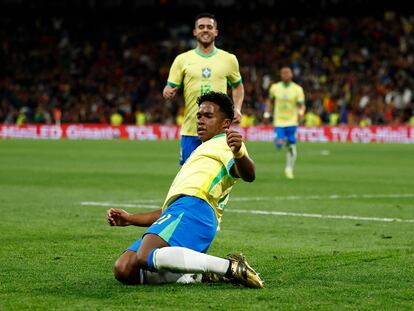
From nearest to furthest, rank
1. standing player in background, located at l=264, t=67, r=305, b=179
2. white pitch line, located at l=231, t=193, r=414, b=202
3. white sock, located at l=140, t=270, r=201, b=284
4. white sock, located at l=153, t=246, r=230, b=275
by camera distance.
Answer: white sock, located at l=153, t=246, r=230, b=275 < white sock, located at l=140, t=270, r=201, b=284 < white pitch line, located at l=231, t=193, r=414, b=202 < standing player in background, located at l=264, t=67, r=305, b=179

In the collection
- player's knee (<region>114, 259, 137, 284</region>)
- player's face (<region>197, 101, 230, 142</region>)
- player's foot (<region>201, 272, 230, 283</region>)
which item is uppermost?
player's face (<region>197, 101, 230, 142</region>)

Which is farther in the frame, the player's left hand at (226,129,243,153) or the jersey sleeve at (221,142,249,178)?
the jersey sleeve at (221,142,249,178)

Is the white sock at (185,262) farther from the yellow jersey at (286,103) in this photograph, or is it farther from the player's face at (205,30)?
the yellow jersey at (286,103)

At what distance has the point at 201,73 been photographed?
13.4 metres

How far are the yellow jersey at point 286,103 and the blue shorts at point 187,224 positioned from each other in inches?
670

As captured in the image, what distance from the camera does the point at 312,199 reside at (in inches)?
657

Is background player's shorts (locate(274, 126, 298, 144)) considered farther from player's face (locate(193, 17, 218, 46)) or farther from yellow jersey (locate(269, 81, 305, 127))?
player's face (locate(193, 17, 218, 46))

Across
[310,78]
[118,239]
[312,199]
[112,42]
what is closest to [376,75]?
[310,78]

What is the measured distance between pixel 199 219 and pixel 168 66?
46.9 m

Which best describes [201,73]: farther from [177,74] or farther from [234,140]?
[234,140]

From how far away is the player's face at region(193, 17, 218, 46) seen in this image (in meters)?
13.0

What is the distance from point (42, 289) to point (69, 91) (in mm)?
46654

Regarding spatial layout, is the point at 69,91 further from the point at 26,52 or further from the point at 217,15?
the point at 217,15

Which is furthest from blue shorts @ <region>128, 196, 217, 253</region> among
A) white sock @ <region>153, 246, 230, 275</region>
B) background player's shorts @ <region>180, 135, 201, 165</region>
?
background player's shorts @ <region>180, 135, 201, 165</region>
